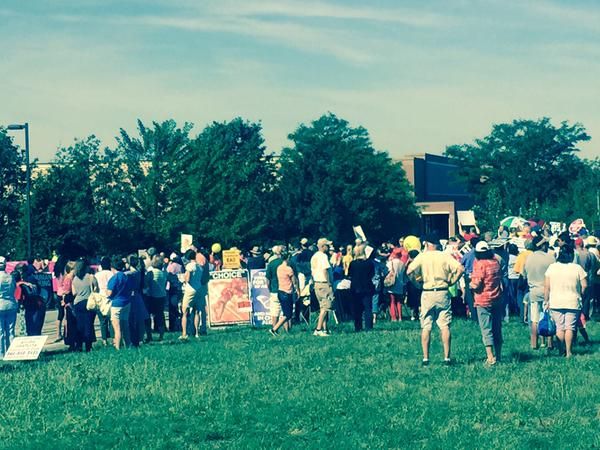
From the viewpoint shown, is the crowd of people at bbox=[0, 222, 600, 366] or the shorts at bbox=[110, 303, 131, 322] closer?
the crowd of people at bbox=[0, 222, 600, 366]

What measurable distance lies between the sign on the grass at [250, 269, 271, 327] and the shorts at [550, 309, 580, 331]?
9444 mm

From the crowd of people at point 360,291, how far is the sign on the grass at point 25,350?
143cm

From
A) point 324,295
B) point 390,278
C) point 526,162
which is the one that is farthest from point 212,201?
point 526,162

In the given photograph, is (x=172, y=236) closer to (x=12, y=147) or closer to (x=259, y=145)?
(x=12, y=147)

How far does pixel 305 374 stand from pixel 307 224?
217 feet

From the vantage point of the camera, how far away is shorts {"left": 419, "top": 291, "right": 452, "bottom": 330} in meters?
15.5

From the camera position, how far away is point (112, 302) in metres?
19.1

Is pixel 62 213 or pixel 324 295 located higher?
pixel 62 213

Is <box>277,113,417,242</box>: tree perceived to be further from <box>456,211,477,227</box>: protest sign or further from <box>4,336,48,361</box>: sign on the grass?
<box>4,336,48,361</box>: sign on the grass

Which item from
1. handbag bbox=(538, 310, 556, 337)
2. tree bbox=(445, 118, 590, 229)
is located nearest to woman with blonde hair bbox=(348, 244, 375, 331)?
handbag bbox=(538, 310, 556, 337)

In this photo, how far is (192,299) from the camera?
21.4 metres

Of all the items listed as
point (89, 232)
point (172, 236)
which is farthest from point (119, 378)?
point (172, 236)

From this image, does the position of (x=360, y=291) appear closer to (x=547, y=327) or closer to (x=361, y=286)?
(x=361, y=286)

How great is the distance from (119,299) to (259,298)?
603 centimetres
